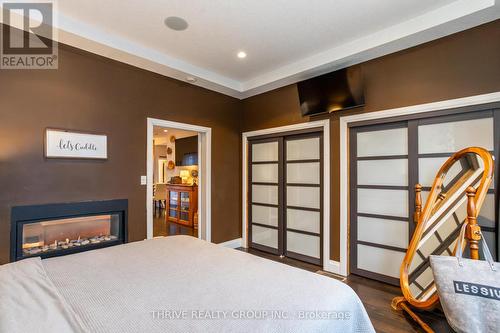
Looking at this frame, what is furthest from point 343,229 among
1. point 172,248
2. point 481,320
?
point 172,248

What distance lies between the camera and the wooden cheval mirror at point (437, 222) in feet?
7.29

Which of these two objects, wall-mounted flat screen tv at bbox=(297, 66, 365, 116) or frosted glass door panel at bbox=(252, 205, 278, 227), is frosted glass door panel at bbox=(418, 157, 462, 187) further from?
frosted glass door panel at bbox=(252, 205, 278, 227)

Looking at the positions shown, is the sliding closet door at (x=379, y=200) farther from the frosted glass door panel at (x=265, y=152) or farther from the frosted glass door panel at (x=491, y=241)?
the frosted glass door panel at (x=265, y=152)

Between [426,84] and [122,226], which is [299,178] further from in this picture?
[122,226]

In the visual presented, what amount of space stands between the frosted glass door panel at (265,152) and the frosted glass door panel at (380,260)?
1.81m

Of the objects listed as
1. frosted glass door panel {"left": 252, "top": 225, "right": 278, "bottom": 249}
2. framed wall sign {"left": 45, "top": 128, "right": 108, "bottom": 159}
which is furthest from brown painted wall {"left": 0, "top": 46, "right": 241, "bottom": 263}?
frosted glass door panel {"left": 252, "top": 225, "right": 278, "bottom": 249}

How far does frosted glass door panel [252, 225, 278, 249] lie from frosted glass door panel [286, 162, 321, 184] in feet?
3.01

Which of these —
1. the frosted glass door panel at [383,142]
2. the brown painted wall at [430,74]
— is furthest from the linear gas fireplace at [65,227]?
→ the frosted glass door panel at [383,142]

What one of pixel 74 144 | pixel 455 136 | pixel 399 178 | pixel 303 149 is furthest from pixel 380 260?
pixel 74 144

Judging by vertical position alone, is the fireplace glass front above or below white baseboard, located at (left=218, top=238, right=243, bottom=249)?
above

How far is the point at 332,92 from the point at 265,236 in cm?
246

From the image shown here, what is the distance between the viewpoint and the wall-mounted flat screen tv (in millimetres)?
2900

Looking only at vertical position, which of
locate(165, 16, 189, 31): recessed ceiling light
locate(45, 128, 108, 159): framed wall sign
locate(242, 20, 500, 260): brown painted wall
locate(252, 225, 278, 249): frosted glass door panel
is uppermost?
locate(165, 16, 189, 31): recessed ceiling light

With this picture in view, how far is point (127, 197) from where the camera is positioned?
117 inches
